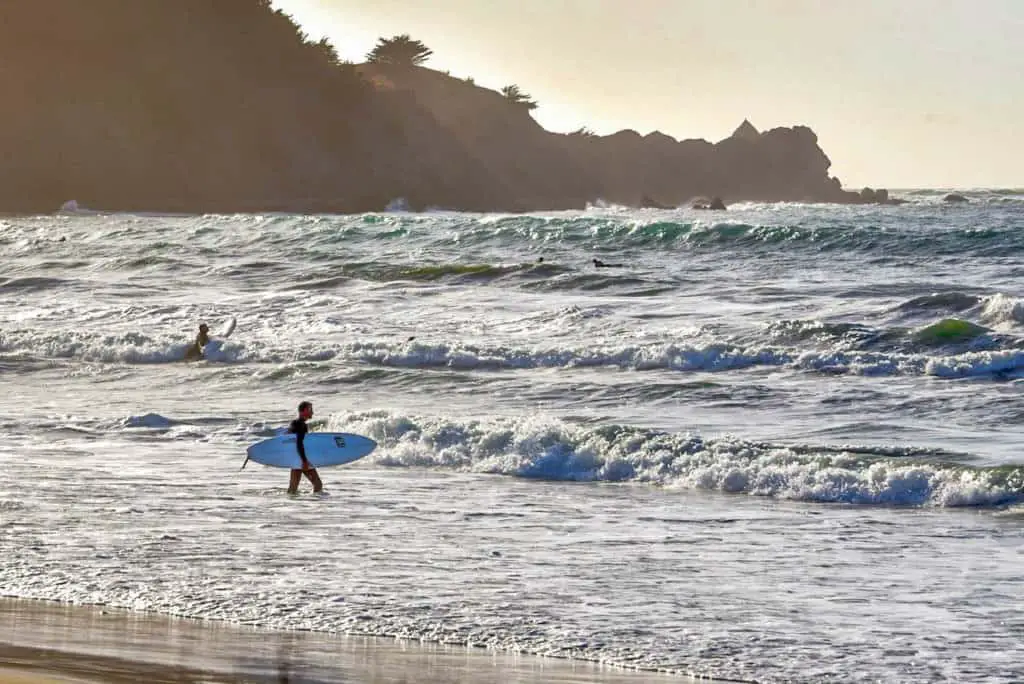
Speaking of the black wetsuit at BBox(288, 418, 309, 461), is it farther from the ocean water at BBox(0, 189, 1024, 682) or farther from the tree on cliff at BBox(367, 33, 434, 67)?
the tree on cliff at BBox(367, 33, 434, 67)

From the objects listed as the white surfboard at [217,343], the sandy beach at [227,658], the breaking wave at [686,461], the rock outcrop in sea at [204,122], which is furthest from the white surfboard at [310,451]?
the rock outcrop in sea at [204,122]

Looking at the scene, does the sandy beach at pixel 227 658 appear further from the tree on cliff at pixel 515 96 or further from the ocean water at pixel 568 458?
the tree on cliff at pixel 515 96

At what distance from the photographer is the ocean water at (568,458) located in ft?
33.3

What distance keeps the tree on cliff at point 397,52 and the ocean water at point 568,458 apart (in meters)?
112

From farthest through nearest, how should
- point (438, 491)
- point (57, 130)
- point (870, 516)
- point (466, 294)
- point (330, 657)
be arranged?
point (57, 130) → point (466, 294) → point (438, 491) → point (870, 516) → point (330, 657)

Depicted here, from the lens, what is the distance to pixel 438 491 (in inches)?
615

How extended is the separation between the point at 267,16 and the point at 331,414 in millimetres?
102127

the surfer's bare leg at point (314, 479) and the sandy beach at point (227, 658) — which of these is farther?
the surfer's bare leg at point (314, 479)

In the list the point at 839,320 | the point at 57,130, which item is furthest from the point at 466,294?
the point at 57,130

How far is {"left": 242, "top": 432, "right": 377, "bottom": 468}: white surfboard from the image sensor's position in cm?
1634

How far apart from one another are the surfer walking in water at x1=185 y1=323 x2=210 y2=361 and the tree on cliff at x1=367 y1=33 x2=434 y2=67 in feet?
403

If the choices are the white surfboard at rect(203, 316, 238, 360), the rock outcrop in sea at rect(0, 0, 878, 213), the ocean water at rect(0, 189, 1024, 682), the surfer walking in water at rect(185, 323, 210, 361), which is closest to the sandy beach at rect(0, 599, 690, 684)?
the ocean water at rect(0, 189, 1024, 682)

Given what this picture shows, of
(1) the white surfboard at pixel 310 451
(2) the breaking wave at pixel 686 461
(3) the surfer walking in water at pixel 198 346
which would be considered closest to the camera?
(2) the breaking wave at pixel 686 461

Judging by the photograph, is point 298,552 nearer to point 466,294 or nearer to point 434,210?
point 466,294
